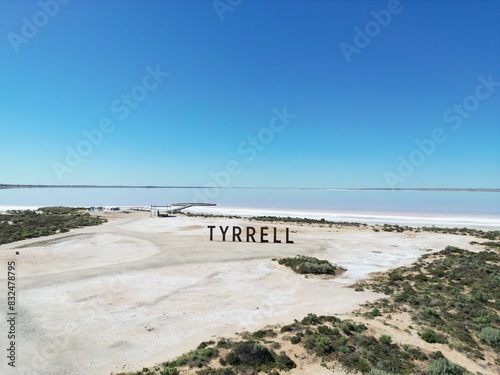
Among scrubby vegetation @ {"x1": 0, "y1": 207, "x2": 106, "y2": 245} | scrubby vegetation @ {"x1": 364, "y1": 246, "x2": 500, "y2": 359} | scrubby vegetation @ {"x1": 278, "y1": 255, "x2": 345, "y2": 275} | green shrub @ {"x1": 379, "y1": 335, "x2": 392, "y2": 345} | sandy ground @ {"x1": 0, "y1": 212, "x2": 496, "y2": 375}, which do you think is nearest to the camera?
sandy ground @ {"x1": 0, "y1": 212, "x2": 496, "y2": 375}

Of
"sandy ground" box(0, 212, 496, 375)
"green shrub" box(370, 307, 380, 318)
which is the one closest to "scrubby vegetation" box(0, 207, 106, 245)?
"sandy ground" box(0, 212, 496, 375)

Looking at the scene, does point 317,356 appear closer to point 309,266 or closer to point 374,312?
point 374,312

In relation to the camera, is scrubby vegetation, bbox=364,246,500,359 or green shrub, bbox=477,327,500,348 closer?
green shrub, bbox=477,327,500,348

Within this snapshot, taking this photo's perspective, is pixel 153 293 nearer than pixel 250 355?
No

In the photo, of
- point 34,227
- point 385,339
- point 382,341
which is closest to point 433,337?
point 385,339

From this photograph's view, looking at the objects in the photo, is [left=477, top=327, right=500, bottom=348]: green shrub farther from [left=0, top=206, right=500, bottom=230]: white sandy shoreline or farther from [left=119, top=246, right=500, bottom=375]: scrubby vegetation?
[left=0, top=206, right=500, bottom=230]: white sandy shoreline
